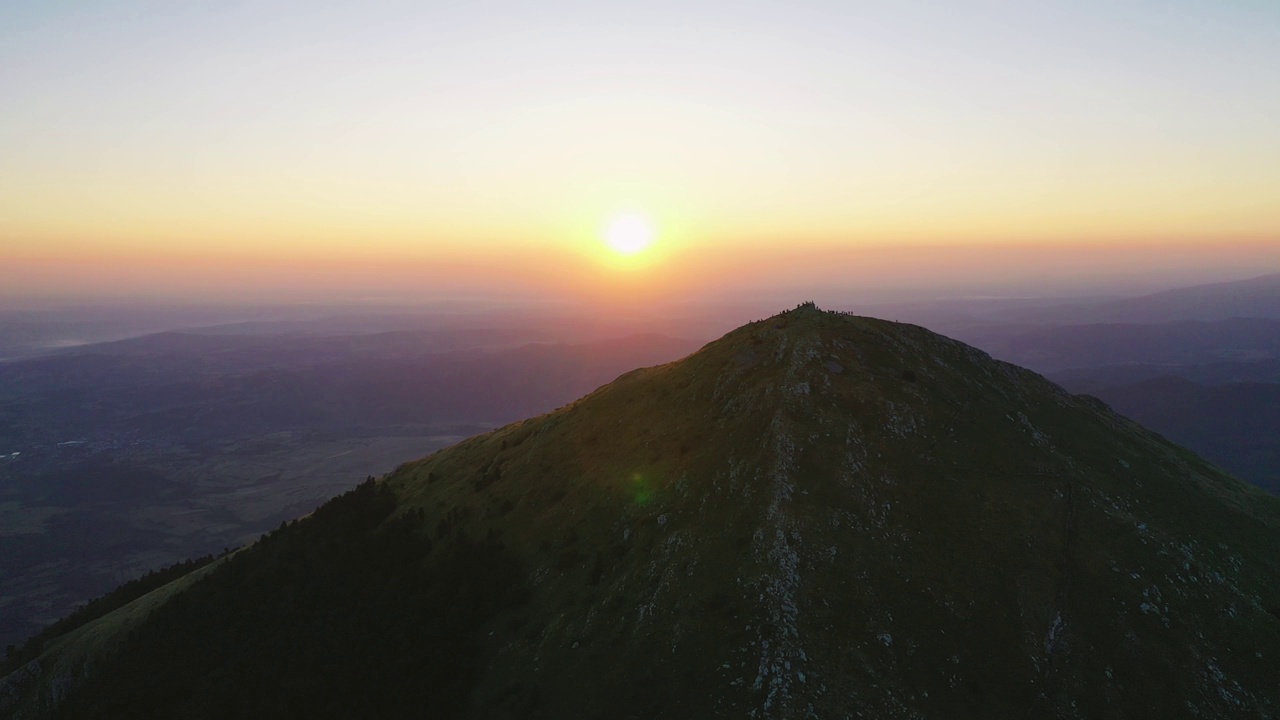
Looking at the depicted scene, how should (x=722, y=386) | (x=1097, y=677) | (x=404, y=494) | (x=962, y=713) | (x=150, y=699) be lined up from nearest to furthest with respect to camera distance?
(x=962, y=713), (x=1097, y=677), (x=150, y=699), (x=722, y=386), (x=404, y=494)

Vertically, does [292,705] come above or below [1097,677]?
below

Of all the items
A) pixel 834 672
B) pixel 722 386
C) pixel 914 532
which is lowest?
pixel 834 672

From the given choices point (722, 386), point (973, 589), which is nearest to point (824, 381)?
point (722, 386)

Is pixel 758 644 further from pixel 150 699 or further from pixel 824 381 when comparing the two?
pixel 150 699

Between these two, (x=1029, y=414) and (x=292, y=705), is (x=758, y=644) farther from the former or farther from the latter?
(x=1029, y=414)

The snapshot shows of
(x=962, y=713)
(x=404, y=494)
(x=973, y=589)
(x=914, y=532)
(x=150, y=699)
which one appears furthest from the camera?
(x=404, y=494)

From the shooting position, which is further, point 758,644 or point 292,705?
point 292,705
